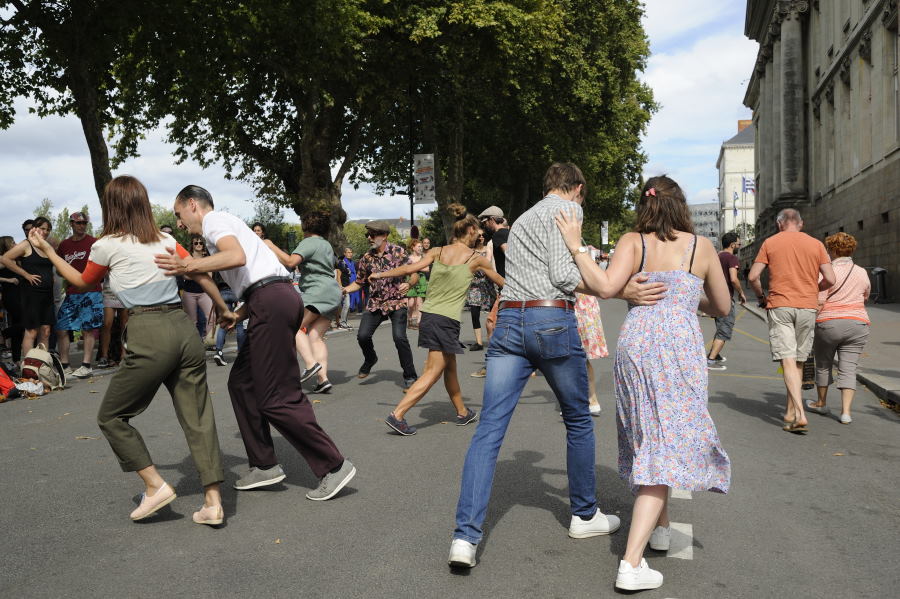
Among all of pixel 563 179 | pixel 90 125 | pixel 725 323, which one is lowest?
pixel 725 323

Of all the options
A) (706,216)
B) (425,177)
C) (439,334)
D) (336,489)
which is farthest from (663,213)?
(706,216)

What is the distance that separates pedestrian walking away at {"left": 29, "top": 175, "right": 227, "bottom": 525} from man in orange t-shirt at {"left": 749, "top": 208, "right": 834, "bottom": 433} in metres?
4.83

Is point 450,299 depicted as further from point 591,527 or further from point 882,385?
point 882,385

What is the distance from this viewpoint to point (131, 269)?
4680 mm

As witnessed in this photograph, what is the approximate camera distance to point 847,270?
311 inches

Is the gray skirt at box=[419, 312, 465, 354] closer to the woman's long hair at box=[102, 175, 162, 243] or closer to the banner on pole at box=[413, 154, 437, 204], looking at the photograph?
the woman's long hair at box=[102, 175, 162, 243]

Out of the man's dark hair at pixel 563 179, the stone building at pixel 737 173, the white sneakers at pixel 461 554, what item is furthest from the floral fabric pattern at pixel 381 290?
the stone building at pixel 737 173

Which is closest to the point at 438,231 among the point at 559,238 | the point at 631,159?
the point at 631,159

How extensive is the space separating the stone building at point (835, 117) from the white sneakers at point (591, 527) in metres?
23.9

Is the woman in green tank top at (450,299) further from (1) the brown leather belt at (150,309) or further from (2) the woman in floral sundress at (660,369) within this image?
(2) the woman in floral sundress at (660,369)

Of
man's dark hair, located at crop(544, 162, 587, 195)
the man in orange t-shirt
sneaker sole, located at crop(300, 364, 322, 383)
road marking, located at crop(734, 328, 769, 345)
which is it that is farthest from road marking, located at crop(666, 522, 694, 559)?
road marking, located at crop(734, 328, 769, 345)

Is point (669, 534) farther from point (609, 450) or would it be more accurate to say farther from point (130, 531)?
point (130, 531)

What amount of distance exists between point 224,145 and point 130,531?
25.9 meters

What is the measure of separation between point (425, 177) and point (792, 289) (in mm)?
20926
